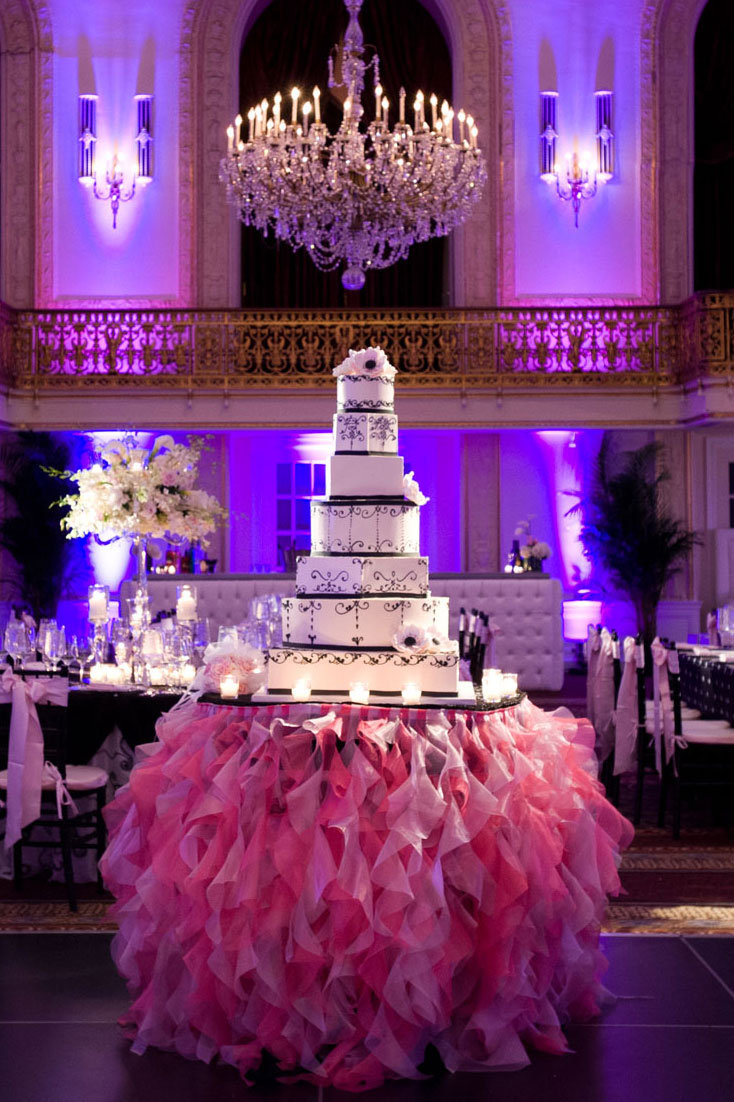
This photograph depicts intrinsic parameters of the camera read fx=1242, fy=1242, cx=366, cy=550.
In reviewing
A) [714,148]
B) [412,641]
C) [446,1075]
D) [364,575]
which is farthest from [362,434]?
[714,148]

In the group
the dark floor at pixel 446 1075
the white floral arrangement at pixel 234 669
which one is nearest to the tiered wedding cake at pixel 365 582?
the white floral arrangement at pixel 234 669

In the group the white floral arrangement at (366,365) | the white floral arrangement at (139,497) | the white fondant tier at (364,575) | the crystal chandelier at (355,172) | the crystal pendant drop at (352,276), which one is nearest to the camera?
the white fondant tier at (364,575)

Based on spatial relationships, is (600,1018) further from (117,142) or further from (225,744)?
(117,142)

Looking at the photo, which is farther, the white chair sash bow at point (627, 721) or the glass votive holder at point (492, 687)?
the white chair sash bow at point (627, 721)

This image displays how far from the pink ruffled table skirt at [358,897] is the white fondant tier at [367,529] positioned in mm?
708

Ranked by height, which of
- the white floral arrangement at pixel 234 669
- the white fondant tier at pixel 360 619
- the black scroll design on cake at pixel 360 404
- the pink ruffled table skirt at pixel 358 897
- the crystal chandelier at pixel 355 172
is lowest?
the pink ruffled table skirt at pixel 358 897

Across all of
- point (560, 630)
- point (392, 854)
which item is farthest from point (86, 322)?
point (392, 854)

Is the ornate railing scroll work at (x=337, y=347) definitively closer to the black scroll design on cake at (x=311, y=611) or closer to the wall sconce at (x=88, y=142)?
the wall sconce at (x=88, y=142)

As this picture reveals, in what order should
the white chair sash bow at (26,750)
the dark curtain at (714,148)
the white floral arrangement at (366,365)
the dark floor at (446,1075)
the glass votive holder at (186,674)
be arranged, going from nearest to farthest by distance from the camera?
the dark floor at (446,1075)
the white floral arrangement at (366,365)
the white chair sash bow at (26,750)
the glass votive holder at (186,674)
the dark curtain at (714,148)

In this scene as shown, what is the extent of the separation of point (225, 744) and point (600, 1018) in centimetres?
140

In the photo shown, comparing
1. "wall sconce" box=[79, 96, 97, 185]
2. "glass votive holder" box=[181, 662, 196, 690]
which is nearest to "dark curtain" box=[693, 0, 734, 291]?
"wall sconce" box=[79, 96, 97, 185]

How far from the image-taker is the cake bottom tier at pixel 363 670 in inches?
152

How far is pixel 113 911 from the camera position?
147 inches

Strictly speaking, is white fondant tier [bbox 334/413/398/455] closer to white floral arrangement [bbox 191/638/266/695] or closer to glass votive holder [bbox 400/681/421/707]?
white floral arrangement [bbox 191/638/266/695]
